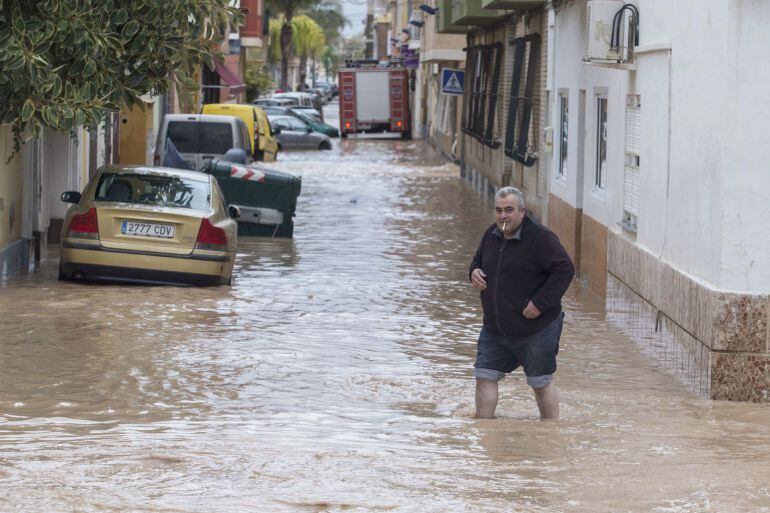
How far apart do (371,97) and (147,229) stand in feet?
157

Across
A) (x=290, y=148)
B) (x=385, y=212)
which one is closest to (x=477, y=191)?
(x=385, y=212)

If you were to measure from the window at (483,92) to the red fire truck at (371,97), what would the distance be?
20972mm

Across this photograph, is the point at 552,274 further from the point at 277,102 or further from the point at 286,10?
the point at 286,10

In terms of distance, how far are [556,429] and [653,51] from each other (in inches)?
205

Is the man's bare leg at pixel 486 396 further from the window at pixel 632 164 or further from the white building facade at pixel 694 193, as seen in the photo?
the window at pixel 632 164

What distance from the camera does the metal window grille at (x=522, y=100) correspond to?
84.5 feet

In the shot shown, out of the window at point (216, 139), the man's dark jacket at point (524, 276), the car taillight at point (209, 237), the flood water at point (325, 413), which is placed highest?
the window at point (216, 139)

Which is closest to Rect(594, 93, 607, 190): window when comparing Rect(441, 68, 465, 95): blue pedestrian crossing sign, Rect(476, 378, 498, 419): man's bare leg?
Rect(476, 378, 498, 419): man's bare leg

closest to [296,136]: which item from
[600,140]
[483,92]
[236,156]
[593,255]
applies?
[483,92]

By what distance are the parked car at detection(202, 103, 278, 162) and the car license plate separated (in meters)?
20.3

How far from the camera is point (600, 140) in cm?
1817

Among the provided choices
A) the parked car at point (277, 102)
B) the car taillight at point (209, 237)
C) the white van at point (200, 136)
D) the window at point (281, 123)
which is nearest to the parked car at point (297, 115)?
the window at point (281, 123)

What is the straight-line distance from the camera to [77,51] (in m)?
15.7

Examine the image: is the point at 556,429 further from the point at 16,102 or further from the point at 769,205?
the point at 16,102
